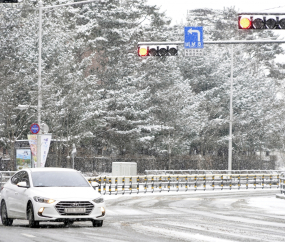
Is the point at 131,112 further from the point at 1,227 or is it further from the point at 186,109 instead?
the point at 1,227

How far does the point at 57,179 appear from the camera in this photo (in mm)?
16641

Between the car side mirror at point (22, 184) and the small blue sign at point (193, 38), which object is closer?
the car side mirror at point (22, 184)

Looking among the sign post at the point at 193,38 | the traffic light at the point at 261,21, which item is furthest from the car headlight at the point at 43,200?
the sign post at the point at 193,38

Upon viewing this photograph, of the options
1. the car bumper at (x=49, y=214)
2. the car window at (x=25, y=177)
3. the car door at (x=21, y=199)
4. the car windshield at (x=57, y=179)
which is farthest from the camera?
the car window at (x=25, y=177)

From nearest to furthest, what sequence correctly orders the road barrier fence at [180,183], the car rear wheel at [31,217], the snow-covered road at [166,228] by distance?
the snow-covered road at [166,228] < the car rear wheel at [31,217] < the road barrier fence at [180,183]

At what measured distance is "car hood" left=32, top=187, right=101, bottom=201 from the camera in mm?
15445

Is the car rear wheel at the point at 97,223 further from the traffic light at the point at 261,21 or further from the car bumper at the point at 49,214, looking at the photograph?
the traffic light at the point at 261,21

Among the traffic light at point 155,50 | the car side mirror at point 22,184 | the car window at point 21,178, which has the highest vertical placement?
the traffic light at point 155,50

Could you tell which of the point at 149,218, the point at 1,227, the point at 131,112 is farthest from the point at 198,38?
the point at 131,112

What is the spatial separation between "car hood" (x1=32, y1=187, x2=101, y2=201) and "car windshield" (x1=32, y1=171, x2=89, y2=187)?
0.37 meters

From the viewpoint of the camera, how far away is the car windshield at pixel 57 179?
1644 centimetres

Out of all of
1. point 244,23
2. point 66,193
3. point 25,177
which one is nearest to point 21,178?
point 25,177

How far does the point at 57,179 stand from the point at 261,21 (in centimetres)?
659

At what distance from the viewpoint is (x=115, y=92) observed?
56.4 metres
